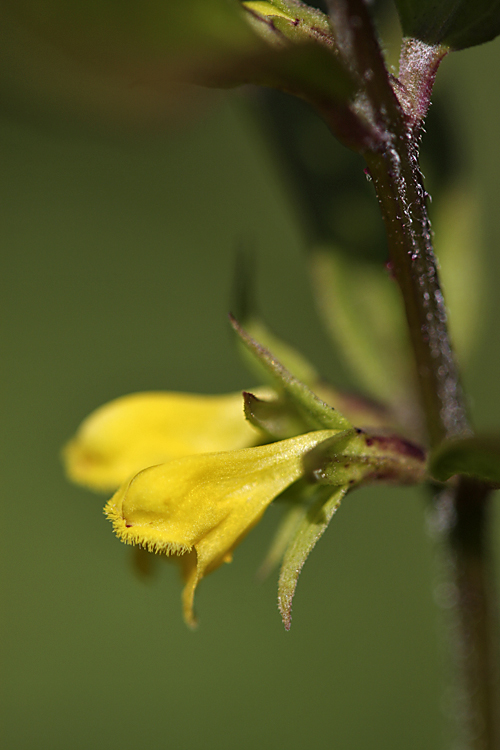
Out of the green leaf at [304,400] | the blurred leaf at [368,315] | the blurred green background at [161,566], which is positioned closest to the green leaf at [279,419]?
the green leaf at [304,400]

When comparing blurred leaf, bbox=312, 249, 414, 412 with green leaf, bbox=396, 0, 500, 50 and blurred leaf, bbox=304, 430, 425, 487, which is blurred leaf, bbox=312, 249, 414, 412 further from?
green leaf, bbox=396, 0, 500, 50

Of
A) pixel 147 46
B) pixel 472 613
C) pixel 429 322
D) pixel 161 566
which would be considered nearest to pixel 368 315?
pixel 429 322

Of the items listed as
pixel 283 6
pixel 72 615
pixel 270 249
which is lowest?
pixel 72 615

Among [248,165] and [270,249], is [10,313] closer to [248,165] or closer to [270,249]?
[270,249]

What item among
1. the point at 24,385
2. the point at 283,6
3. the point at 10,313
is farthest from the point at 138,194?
the point at 283,6

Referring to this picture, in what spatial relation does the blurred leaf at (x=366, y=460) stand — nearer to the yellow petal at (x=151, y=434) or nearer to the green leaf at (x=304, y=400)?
the green leaf at (x=304, y=400)

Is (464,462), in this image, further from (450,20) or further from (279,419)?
(450,20)
